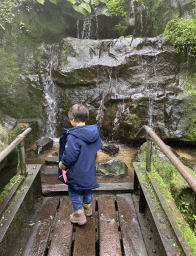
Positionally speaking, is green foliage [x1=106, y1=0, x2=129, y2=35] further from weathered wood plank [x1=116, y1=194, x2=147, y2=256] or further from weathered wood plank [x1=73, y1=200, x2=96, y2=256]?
weathered wood plank [x1=73, y1=200, x2=96, y2=256]

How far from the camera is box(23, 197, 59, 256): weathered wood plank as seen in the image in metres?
2.04

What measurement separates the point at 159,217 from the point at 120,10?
9.04 m

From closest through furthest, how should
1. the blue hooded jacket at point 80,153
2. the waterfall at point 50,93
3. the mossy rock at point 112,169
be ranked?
the blue hooded jacket at point 80,153 < the mossy rock at point 112,169 < the waterfall at point 50,93

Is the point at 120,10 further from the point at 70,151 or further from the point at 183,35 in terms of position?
the point at 70,151

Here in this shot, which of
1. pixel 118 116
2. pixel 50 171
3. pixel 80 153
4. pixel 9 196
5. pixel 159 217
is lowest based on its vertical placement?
pixel 50 171

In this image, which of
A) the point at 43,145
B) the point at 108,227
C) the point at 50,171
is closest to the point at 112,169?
the point at 50,171

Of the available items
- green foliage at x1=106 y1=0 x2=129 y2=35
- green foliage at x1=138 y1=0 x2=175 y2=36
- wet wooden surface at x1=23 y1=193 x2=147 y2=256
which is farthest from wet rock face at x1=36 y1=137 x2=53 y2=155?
green foliage at x1=138 y1=0 x2=175 y2=36

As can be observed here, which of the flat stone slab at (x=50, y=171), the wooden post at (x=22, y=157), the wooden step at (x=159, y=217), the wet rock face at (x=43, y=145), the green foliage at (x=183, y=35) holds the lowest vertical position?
the flat stone slab at (x=50, y=171)

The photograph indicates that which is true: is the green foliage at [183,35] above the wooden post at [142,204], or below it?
above

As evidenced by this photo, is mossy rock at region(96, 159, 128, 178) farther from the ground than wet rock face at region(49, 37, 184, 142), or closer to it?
closer to it

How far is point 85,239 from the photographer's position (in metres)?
2.20

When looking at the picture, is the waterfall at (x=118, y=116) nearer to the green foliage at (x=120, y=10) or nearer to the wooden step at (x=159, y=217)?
the green foliage at (x=120, y=10)

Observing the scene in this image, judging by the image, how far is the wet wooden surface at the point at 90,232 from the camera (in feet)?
6.73

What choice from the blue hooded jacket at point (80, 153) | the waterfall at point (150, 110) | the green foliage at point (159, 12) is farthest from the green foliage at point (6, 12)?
the blue hooded jacket at point (80, 153)
